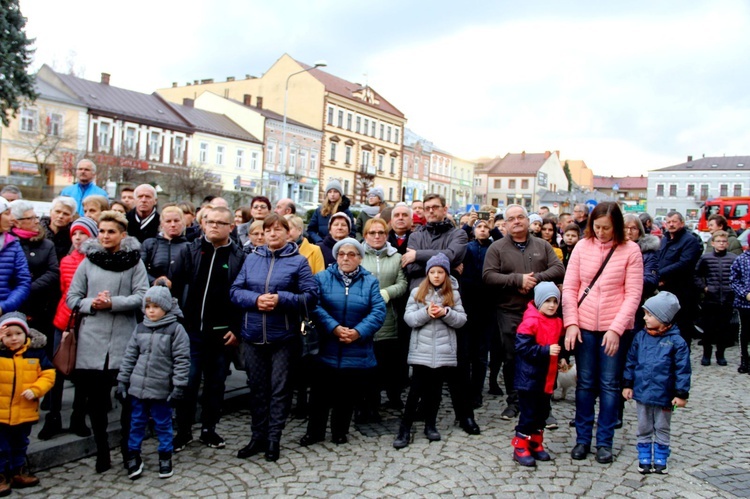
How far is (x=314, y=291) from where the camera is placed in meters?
5.30

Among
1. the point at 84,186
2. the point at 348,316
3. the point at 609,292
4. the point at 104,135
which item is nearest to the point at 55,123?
the point at 104,135

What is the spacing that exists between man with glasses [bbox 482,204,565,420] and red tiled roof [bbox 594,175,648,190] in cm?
12441

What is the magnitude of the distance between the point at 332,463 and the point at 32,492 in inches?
88.3

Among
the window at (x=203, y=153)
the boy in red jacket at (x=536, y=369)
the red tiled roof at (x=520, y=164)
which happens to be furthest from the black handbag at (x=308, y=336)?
the red tiled roof at (x=520, y=164)

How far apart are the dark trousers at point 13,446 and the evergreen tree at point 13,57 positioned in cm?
2245

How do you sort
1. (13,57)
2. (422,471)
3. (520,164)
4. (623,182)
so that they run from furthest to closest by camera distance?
(623,182)
(520,164)
(13,57)
(422,471)

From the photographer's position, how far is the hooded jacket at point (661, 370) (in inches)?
194

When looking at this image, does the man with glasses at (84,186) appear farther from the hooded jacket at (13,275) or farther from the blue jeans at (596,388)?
the blue jeans at (596,388)

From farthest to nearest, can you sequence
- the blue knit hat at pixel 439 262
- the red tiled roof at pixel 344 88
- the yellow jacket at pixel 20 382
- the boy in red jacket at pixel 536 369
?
the red tiled roof at pixel 344 88
the blue knit hat at pixel 439 262
the boy in red jacket at pixel 536 369
the yellow jacket at pixel 20 382

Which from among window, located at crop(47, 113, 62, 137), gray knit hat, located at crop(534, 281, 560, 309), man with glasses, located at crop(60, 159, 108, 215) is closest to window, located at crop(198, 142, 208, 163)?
window, located at crop(47, 113, 62, 137)

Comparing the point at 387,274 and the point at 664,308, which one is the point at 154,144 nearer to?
the point at 387,274

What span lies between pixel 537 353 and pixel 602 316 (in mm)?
679

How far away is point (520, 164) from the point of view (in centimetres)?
9488

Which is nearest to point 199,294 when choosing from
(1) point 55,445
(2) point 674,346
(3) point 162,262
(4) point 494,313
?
(3) point 162,262
